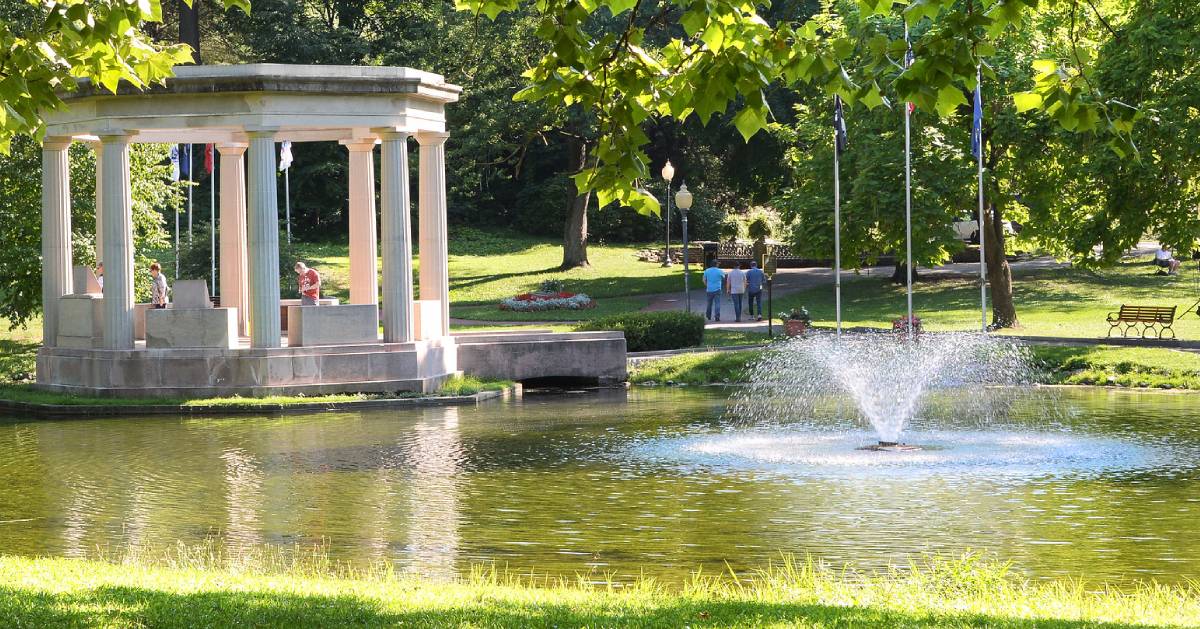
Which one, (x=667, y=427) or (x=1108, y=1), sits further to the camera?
(x=1108, y=1)

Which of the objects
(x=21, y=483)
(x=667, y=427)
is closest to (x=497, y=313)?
(x=667, y=427)

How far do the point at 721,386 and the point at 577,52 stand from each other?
24838 millimetres

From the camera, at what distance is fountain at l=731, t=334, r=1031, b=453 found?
27.9 m

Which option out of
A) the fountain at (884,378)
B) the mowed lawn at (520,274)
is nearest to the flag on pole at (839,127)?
the fountain at (884,378)

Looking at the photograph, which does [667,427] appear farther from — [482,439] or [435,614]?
[435,614]

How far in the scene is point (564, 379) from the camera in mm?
36406

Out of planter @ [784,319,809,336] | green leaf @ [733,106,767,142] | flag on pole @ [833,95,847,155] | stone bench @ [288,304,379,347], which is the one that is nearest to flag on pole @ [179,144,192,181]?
stone bench @ [288,304,379,347]

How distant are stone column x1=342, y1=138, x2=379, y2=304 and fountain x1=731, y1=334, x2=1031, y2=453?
9.31 meters

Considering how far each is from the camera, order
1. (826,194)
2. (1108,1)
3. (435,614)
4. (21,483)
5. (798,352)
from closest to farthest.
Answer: (435,614), (21,483), (798,352), (1108,1), (826,194)

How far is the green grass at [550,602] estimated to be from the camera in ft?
31.3

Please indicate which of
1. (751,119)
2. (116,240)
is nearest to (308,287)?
(116,240)

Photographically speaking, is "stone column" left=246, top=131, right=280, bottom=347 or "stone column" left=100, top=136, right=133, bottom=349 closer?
"stone column" left=246, top=131, right=280, bottom=347

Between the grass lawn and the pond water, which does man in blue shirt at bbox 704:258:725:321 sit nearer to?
the grass lawn

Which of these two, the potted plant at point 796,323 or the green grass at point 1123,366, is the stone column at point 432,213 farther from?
the green grass at point 1123,366
